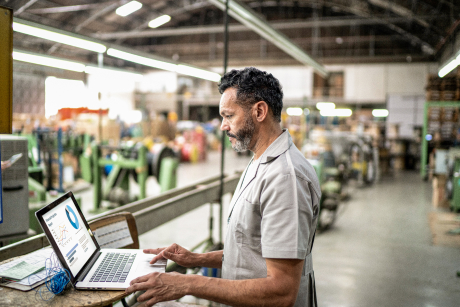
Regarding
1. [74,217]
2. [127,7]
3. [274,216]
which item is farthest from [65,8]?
[274,216]

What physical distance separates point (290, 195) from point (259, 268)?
0.34 metres

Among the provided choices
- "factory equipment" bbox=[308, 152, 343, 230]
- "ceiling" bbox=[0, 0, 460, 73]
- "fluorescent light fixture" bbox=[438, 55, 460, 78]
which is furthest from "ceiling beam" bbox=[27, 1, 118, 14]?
"fluorescent light fixture" bbox=[438, 55, 460, 78]

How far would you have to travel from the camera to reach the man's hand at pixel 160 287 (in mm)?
1345

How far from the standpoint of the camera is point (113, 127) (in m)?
11.9

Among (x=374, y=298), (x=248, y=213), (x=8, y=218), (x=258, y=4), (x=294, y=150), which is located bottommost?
(x=374, y=298)

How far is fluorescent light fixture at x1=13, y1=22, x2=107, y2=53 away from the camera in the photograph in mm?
3141

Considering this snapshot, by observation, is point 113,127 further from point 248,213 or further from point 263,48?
point 248,213

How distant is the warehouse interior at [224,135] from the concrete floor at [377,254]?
27 mm

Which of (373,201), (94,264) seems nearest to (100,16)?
(373,201)

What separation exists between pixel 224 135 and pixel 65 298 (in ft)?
6.65

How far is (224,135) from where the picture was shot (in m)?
3.19

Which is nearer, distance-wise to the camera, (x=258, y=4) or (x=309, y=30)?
(x=258, y=4)

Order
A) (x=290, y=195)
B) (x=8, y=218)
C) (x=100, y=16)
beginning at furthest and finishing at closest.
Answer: (x=100, y=16) → (x=8, y=218) → (x=290, y=195)

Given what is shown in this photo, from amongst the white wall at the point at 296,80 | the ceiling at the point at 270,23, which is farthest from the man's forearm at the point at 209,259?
the white wall at the point at 296,80
